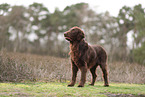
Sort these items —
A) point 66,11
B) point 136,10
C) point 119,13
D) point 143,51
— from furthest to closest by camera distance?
point 66,11
point 119,13
point 136,10
point 143,51

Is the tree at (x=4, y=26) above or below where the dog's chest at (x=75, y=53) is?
above

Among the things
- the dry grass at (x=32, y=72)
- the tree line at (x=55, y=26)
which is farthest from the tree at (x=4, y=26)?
the dry grass at (x=32, y=72)

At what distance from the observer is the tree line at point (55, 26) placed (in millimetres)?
29953

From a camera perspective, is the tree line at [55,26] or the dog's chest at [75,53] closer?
the dog's chest at [75,53]

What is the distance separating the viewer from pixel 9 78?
7352 mm

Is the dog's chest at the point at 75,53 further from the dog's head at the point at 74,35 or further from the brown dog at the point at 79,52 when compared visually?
the dog's head at the point at 74,35

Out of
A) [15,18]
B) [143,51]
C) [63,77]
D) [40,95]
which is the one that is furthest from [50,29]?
[40,95]

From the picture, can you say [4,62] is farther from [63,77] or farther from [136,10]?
[136,10]

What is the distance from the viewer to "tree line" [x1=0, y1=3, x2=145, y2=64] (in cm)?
2995

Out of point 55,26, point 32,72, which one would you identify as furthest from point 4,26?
point 32,72

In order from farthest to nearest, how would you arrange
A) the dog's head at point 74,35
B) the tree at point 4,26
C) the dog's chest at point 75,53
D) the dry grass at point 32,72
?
the tree at point 4,26 → the dry grass at point 32,72 → the dog's chest at point 75,53 → the dog's head at point 74,35

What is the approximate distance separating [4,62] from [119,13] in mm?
26166

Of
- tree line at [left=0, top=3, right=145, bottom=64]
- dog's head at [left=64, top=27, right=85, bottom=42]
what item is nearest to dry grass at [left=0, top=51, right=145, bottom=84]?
dog's head at [left=64, top=27, right=85, bottom=42]

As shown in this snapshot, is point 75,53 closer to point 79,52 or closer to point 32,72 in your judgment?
point 79,52
